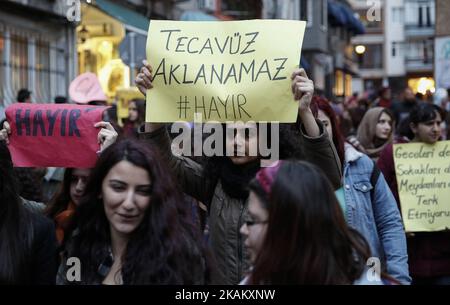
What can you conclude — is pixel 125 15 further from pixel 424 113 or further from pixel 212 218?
pixel 212 218

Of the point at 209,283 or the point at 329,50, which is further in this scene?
the point at 329,50

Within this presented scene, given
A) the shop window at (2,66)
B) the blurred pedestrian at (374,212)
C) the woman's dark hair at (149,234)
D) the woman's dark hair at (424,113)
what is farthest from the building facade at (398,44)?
the woman's dark hair at (149,234)

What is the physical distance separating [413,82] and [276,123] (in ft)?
229

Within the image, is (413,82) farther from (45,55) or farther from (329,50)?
(45,55)

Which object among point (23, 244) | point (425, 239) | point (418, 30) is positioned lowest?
point (425, 239)

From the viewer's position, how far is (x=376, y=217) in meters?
4.70

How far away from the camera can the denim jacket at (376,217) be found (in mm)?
4582

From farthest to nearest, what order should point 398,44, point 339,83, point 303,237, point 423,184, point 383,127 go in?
point 398,44
point 339,83
point 383,127
point 423,184
point 303,237

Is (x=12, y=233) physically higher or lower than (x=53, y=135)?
lower

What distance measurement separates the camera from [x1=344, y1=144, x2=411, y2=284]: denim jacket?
15.0ft

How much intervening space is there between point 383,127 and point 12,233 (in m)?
4.59

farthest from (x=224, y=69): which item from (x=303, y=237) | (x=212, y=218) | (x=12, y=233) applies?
(x=303, y=237)
